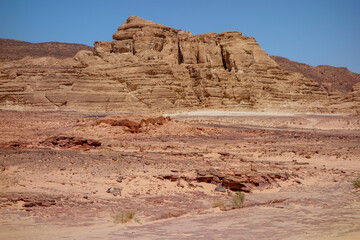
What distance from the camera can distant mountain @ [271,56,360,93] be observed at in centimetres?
10212

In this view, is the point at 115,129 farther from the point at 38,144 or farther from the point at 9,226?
the point at 9,226

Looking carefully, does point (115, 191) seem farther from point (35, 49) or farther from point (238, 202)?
point (35, 49)

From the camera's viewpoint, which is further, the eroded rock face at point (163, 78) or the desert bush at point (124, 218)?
the eroded rock face at point (163, 78)

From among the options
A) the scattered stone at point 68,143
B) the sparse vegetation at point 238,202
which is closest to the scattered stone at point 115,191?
the sparse vegetation at point 238,202

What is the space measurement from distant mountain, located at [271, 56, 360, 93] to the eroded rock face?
5359 centimetres

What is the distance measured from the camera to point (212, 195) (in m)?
9.13

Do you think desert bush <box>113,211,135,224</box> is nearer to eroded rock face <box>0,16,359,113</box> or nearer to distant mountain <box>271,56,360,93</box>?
eroded rock face <box>0,16,359,113</box>

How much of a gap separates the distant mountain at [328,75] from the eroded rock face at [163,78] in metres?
53.6

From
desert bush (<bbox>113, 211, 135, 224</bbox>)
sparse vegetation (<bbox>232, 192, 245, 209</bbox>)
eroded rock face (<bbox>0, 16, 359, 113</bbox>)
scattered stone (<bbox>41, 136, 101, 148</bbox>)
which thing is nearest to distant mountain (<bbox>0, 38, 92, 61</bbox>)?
eroded rock face (<bbox>0, 16, 359, 113</bbox>)

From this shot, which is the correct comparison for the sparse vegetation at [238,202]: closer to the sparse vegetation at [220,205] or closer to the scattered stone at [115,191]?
the sparse vegetation at [220,205]

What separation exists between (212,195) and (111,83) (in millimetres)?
35935

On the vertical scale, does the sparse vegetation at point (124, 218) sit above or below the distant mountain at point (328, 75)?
below

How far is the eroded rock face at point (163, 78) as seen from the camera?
42.6 meters

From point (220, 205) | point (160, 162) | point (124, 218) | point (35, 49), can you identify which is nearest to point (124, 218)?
point (124, 218)
